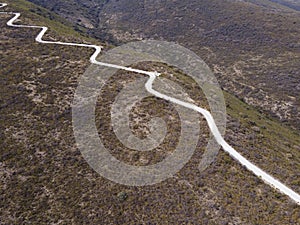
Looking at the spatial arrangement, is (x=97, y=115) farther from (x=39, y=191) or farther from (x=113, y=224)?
(x=113, y=224)

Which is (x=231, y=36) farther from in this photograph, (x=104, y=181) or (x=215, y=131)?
(x=104, y=181)

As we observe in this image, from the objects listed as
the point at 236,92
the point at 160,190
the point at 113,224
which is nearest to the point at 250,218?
the point at 160,190

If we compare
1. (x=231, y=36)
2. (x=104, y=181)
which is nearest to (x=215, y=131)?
(x=104, y=181)

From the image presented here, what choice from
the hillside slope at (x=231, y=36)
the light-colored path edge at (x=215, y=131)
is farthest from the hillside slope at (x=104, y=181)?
the hillside slope at (x=231, y=36)

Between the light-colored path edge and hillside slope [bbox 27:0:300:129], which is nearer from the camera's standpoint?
the light-colored path edge

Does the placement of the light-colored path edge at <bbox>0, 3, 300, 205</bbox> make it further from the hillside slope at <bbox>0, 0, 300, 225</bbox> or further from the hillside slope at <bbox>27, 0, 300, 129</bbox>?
the hillside slope at <bbox>27, 0, 300, 129</bbox>

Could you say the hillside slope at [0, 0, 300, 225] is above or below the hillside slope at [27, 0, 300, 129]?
above

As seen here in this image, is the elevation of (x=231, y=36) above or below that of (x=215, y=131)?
below

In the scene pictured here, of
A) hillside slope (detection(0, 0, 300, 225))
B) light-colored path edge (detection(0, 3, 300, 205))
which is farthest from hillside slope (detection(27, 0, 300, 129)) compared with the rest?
light-colored path edge (detection(0, 3, 300, 205))
